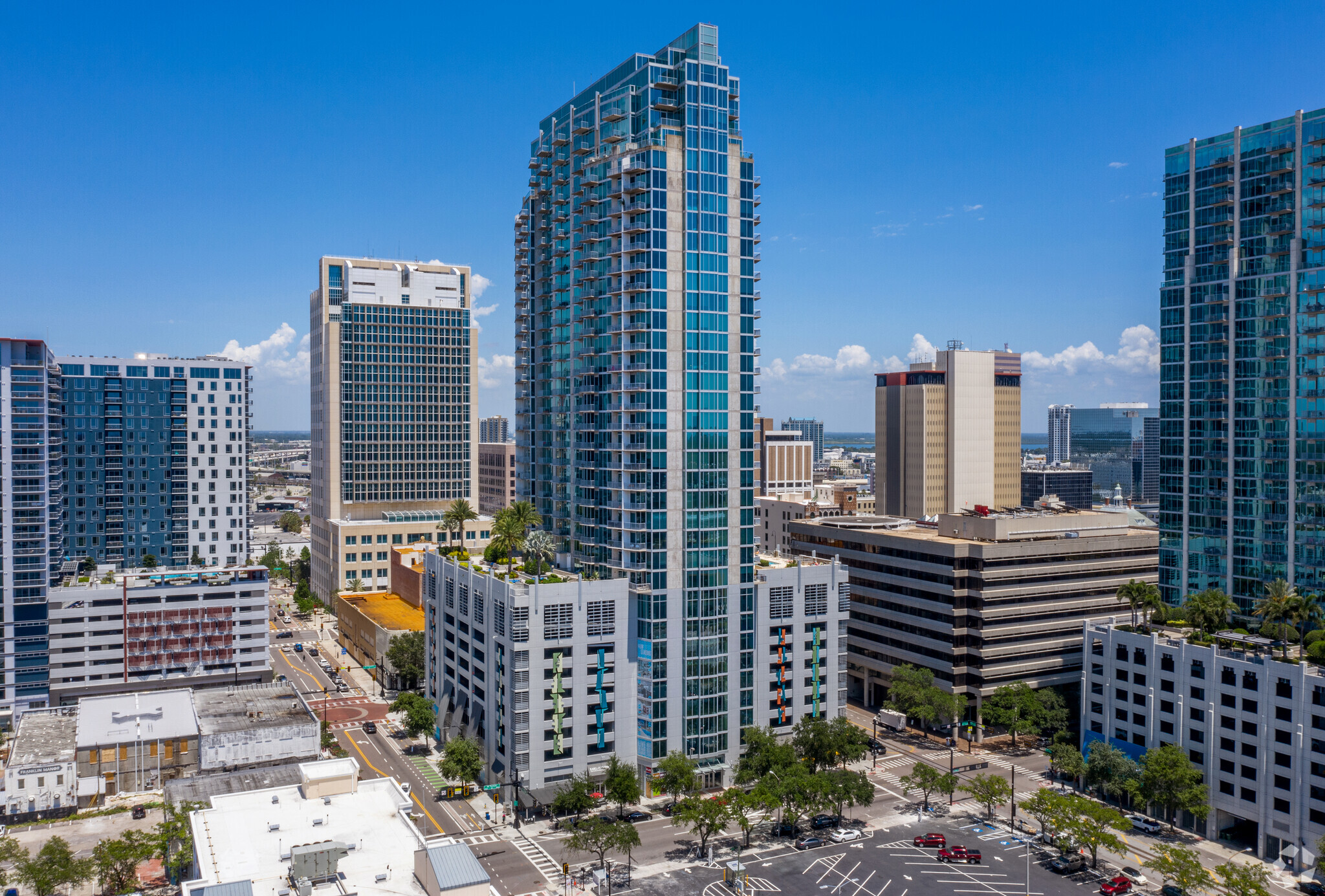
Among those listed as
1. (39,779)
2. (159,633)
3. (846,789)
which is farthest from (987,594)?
(159,633)

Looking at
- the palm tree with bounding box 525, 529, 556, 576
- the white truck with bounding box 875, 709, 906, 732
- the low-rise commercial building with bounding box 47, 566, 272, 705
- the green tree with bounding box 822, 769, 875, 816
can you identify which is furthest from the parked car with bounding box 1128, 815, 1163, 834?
the low-rise commercial building with bounding box 47, 566, 272, 705

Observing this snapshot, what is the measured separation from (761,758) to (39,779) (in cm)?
8721

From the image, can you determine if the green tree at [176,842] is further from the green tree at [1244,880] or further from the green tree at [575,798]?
the green tree at [575,798]

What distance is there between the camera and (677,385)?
420 ft

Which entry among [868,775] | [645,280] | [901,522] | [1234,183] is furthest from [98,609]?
[1234,183]

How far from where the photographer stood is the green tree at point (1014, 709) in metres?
139

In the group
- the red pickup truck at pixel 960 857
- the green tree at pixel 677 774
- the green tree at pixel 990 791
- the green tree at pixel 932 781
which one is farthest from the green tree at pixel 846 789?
the green tree at pixel 677 774

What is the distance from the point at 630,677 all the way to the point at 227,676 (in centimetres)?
8318

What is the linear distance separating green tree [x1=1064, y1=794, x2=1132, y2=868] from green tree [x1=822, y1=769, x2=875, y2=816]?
70.7ft

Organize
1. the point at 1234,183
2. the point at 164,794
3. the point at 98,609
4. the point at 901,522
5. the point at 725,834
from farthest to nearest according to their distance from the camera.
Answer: the point at 901,522, the point at 98,609, the point at 1234,183, the point at 725,834, the point at 164,794

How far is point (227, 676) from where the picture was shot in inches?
6668

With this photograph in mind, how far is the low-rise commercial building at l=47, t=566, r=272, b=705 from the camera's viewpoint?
15900 cm

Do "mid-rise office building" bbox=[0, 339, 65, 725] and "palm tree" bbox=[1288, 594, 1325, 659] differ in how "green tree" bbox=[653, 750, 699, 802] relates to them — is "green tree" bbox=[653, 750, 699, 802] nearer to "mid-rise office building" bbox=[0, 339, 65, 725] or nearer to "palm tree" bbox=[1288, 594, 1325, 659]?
"palm tree" bbox=[1288, 594, 1325, 659]

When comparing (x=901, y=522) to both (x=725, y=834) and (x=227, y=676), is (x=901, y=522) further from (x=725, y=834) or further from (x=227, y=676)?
(x=227, y=676)
